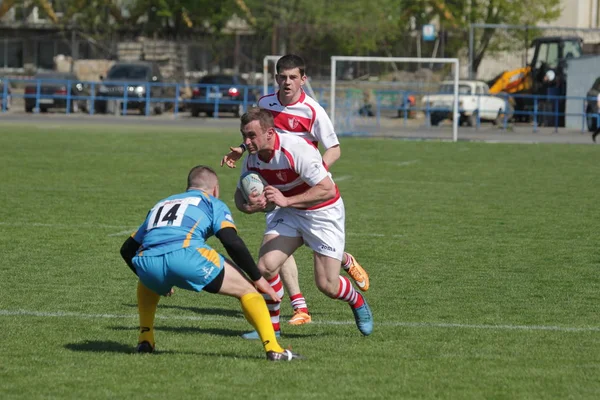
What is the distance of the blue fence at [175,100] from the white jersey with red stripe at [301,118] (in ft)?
95.5

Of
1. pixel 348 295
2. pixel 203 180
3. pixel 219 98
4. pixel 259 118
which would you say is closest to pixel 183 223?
pixel 203 180

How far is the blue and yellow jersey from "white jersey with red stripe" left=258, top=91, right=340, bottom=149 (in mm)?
1922

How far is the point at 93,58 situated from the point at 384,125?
101 feet

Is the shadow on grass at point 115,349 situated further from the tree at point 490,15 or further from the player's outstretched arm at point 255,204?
the tree at point 490,15

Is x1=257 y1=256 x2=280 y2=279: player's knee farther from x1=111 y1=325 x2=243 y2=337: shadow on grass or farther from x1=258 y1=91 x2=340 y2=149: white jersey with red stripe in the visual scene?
x1=258 y1=91 x2=340 y2=149: white jersey with red stripe

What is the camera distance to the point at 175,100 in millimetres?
41156

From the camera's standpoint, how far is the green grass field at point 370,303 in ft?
20.8

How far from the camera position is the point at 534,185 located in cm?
1962

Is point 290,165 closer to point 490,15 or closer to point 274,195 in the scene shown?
point 274,195

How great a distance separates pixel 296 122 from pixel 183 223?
86.1 inches

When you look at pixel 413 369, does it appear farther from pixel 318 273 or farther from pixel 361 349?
pixel 318 273

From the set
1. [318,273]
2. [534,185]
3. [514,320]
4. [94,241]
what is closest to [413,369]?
[318,273]

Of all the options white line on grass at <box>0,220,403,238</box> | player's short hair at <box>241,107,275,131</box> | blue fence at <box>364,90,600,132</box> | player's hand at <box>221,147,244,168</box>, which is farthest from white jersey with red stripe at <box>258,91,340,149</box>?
blue fence at <box>364,90,600,132</box>

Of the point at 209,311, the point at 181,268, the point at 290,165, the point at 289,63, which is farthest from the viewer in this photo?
the point at 209,311
